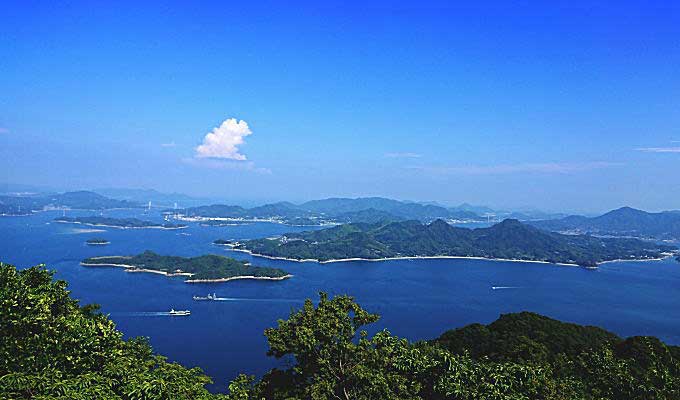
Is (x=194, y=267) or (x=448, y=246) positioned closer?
(x=194, y=267)

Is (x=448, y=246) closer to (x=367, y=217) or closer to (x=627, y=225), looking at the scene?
(x=367, y=217)

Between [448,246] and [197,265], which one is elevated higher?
[448,246]

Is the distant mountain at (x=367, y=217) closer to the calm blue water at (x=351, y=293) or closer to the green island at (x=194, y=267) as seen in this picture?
the calm blue water at (x=351, y=293)

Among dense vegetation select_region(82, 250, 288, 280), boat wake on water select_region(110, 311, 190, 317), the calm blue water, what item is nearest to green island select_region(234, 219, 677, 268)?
the calm blue water

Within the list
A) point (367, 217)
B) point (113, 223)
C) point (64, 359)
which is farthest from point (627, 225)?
point (64, 359)

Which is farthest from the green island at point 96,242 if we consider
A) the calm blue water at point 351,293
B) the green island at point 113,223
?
the green island at point 113,223
